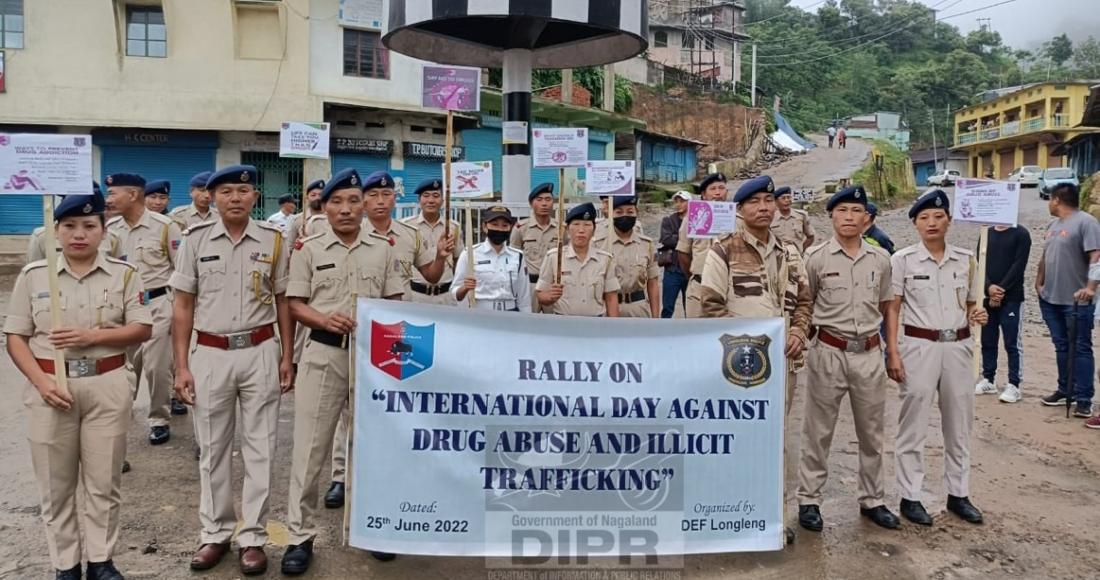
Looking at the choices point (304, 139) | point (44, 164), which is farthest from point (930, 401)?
point (304, 139)

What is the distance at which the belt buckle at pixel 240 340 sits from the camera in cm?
367

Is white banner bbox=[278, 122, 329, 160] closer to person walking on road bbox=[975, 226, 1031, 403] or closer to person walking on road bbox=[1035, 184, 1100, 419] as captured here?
person walking on road bbox=[975, 226, 1031, 403]

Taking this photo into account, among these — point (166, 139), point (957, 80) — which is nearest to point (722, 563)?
point (166, 139)

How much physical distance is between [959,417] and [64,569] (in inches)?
184

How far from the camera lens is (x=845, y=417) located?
6.69 meters

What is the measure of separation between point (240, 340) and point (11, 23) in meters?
16.9

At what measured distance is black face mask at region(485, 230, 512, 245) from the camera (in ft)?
16.7

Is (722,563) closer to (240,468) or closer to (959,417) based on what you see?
(959,417)

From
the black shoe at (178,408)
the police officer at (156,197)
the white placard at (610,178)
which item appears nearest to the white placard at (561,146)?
the white placard at (610,178)

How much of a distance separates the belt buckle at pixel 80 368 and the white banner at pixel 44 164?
0.76 m

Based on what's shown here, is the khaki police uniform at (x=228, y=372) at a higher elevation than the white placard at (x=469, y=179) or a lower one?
lower

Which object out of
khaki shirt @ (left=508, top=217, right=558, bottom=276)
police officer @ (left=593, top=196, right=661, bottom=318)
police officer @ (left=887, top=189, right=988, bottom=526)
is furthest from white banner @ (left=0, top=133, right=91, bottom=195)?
police officer @ (left=887, top=189, right=988, bottom=526)

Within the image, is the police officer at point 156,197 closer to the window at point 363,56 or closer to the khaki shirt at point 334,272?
the khaki shirt at point 334,272

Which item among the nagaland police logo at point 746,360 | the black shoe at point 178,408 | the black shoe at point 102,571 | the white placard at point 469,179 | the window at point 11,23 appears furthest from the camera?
the window at point 11,23
